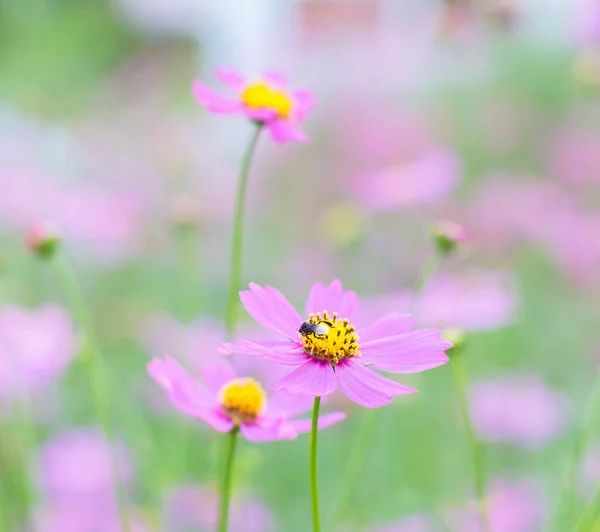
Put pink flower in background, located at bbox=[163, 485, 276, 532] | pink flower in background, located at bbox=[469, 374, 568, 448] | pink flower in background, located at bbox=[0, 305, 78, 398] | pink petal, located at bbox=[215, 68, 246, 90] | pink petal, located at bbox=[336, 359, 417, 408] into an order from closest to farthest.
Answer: pink petal, located at bbox=[336, 359, 417, 408] < pink petal, located at bbox=[215, 68, 246, 90] < pink flower in background, located at bbox=[0, 305, 78, 398] < pink flower in background, located at bbox=[163, 485, 276, 532] < pink flower in background, located at bbox=[469, 374, 568, 448]

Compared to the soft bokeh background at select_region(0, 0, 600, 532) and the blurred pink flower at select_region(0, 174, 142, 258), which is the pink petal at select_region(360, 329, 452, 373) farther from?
the blurred pink flower at select_region(0, 174, 142, 258)

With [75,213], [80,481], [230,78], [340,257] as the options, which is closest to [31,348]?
[80,481]

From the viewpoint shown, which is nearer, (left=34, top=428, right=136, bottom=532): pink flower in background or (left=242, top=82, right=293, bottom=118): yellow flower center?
(left=242, top=82, right=293, bottom=118): yellow flower center

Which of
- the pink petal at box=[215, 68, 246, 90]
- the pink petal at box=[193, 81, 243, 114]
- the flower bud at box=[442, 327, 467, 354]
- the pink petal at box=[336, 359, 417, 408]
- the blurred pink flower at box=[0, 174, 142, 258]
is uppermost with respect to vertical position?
the blurred pink flower at box=[0, 174, 142, 258]

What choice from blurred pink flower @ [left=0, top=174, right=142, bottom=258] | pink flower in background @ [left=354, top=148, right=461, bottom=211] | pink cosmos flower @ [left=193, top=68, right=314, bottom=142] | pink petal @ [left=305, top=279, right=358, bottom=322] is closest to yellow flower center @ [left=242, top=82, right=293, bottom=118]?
pink cosmos flower @ [left=193, top=68, right=314, bottom=142]

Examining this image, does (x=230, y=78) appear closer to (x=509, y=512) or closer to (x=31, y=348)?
(x=31, y=348)

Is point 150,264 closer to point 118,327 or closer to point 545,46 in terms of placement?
point 118,327

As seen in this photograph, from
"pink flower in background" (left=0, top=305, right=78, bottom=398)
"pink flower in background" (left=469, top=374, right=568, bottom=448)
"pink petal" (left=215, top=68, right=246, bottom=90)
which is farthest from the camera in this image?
"pink flower in background" (left=469, top=374, right=568, bottom=448)
